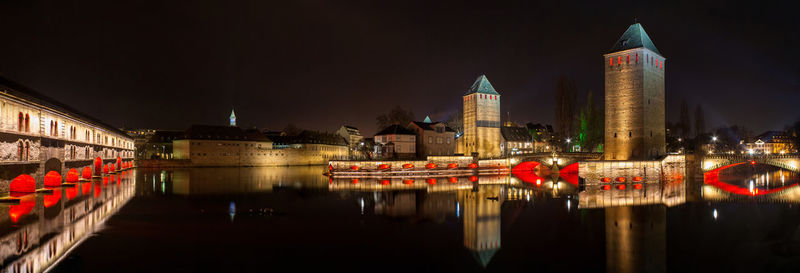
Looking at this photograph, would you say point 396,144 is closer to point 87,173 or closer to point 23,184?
point 87,173

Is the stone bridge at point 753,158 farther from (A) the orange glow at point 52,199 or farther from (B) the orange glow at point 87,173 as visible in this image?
(B) the orange glow at point 87,173

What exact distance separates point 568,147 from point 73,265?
51.9m

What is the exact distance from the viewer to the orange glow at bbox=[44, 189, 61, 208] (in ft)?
58.0

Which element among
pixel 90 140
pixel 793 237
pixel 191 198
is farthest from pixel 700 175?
pixel 90 140

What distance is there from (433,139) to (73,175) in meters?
Answer: 41.2

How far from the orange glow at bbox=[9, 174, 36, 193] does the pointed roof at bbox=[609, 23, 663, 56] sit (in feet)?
125

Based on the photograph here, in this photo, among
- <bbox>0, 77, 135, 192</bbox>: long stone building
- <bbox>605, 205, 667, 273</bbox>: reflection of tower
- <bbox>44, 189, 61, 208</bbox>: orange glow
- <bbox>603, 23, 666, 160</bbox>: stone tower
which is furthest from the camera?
<bbox>603, 23, 666, 160</bbox>: stone tower

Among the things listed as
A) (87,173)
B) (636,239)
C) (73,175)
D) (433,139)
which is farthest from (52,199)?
(433,139)

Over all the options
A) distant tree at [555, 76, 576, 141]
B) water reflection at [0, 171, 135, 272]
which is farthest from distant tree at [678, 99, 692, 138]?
water reflection at [0, 171, 135, 272]

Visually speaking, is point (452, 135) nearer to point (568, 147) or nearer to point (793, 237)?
point (568, 147)

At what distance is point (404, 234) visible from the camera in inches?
539

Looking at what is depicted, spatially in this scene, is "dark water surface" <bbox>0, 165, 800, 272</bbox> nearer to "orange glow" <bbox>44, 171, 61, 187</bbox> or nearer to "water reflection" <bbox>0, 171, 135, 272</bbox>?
"water reflection" <bbox>0, 171, 135, 272</bbox>

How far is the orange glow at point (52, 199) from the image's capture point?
17677 mm

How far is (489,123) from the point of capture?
57.7 m
